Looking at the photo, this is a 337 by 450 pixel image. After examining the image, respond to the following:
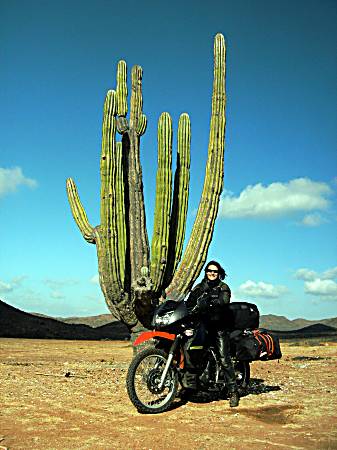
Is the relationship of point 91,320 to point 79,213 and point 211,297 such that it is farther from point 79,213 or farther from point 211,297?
point 211,297

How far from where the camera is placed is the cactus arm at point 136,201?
1077cm

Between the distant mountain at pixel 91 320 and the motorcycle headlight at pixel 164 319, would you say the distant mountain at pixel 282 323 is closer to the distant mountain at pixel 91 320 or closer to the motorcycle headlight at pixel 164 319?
the distant mountain at pixel 91 320

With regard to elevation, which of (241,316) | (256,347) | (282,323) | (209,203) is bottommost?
(256,347)

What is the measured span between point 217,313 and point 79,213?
20.0ft

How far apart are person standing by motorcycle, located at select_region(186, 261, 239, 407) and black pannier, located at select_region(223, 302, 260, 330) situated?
383 mm

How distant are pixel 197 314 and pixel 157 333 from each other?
0.53m

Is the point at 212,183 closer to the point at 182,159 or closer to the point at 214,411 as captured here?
the point at 182,159

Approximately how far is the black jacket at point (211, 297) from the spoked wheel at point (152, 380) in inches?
28.2

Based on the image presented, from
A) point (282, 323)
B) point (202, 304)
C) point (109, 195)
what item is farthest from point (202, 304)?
point (282, 323)

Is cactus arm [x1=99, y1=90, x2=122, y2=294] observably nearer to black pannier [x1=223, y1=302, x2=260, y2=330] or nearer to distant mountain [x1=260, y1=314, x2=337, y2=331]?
black pannier [x1=223, y1=302, x2=260, y2=330]

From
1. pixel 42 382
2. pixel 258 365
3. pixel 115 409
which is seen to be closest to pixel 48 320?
pixel 258 365

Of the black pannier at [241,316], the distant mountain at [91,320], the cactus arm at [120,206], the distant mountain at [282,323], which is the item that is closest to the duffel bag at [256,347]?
the black pannier at [241,316]

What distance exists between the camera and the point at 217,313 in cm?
666

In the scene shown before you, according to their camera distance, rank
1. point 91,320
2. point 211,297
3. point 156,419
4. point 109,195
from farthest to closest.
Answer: point 91,320, point 109,195, point 211,297, point 156,419
